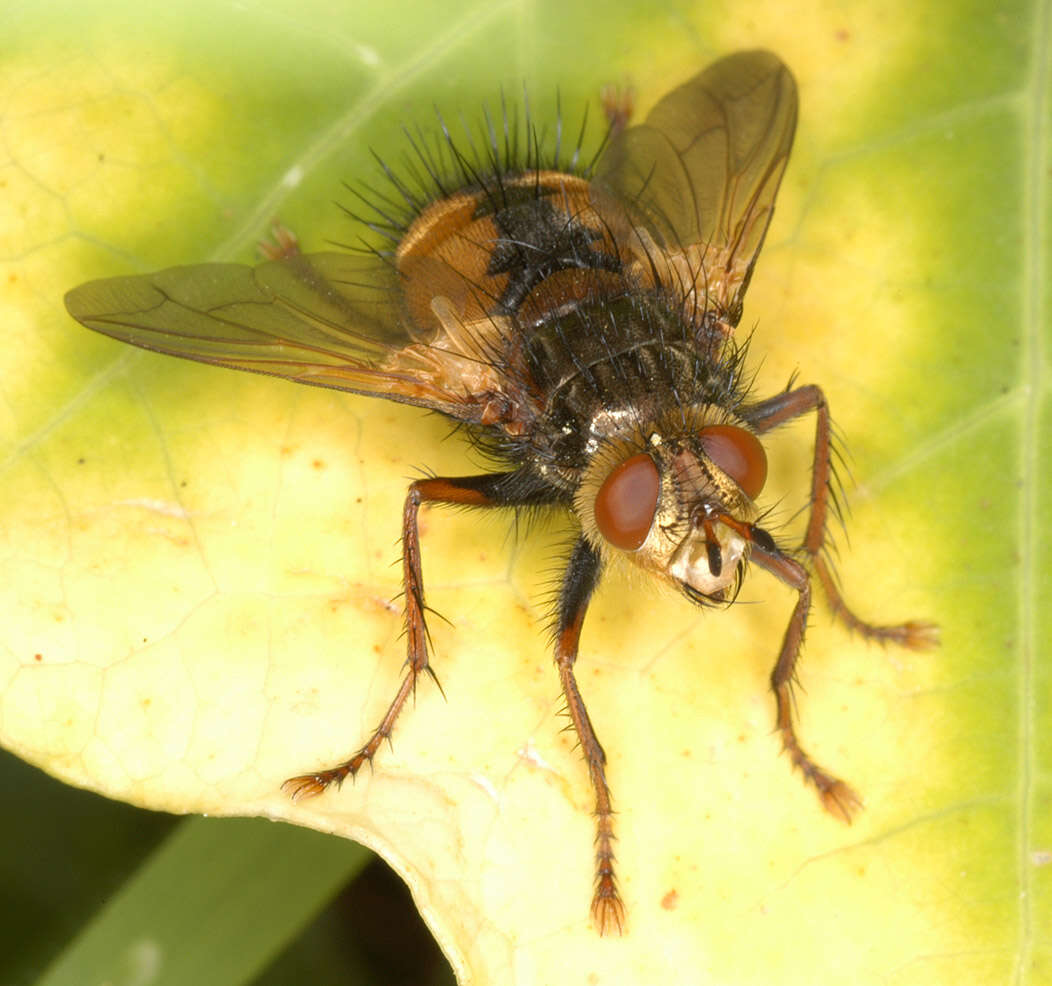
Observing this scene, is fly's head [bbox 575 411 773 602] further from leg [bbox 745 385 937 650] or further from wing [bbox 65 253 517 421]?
wing [bbox 65 253 517 421]

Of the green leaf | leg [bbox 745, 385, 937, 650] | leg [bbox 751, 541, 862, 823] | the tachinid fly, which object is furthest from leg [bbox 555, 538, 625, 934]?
the green leaf

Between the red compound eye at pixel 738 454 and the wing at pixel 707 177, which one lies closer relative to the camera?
the red compound eye at pixel 738 454

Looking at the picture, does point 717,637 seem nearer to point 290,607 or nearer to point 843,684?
point 843,684

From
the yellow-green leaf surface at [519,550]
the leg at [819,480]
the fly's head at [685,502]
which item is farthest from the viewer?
the leg at [819,480]

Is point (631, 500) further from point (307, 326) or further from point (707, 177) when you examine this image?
point (707, 177)

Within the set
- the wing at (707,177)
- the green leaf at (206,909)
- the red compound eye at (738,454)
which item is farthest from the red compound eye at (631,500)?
the green leaf at (206,909)

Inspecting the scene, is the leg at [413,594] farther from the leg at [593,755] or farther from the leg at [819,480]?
the leg at [819,480]

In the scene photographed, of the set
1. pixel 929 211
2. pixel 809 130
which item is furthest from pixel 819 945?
pixel 809 130

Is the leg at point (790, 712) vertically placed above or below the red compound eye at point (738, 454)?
below

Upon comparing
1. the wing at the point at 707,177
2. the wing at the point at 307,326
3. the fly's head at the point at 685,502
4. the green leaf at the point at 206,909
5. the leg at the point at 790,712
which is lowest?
the green leaf at the point at 206,909

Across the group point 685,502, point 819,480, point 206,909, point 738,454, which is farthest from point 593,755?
point 206,909
